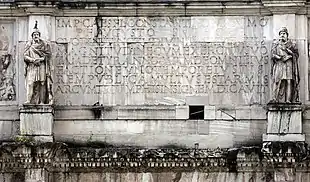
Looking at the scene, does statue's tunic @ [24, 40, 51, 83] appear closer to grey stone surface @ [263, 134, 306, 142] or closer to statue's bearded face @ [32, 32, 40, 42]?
statue's bearded face @ [32, 32, 40, 42]

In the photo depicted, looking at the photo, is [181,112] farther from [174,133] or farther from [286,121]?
A: [286,121]

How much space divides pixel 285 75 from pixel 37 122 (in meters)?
5.53

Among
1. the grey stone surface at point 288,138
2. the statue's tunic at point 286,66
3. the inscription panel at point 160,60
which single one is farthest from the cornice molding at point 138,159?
the statue's tunic at point 286,66

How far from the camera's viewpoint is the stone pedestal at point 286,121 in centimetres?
2019

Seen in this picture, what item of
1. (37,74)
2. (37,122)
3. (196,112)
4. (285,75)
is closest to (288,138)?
(285,75)

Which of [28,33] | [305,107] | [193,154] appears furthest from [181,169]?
[28,33]

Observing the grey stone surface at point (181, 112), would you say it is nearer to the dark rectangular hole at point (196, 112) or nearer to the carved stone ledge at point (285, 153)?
the dark rectangular hole at point (196, 112)

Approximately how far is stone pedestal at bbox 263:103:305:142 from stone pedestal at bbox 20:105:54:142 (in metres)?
4.82

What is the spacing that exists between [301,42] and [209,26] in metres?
2.11

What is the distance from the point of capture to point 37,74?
20547mm

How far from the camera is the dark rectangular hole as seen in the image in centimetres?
2091

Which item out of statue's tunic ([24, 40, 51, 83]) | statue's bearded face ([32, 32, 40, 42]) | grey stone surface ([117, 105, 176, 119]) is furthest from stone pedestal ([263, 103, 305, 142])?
statue's bearded face ([32, 32, 40, 42])

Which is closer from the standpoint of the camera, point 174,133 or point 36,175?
point 36,175

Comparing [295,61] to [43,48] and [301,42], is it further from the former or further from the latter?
[43,48]
